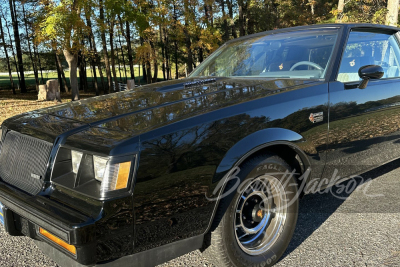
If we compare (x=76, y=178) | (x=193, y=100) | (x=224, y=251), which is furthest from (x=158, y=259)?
(x=193, y=100)

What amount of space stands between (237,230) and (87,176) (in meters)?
1.08

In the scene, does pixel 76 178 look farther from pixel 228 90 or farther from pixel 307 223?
pixel 307 223

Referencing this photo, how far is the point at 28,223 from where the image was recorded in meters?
1.92

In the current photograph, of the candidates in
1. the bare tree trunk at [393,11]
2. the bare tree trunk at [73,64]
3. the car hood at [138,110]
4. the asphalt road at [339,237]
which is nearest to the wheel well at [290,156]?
the car hood at [138,110]

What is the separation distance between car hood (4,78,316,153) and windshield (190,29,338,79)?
0.29 m

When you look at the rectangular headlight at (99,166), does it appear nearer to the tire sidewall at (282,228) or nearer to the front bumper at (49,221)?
the front bumper at (49,221)

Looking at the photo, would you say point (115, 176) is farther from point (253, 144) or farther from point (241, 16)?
point (241, 16)

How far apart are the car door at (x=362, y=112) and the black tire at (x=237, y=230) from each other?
0.50m

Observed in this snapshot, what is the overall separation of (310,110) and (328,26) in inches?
46.9

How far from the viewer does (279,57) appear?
3.37 metres

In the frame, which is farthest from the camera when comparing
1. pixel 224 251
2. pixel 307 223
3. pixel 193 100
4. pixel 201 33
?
pixel 201 33

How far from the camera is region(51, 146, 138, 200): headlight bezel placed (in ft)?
5.72

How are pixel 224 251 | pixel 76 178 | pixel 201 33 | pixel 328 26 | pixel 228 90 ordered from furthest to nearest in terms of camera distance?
1. pixel 201 33
2. pixel 328 26
3. pixel 228 90
4. pixel 224 251
5. pixel 76 178

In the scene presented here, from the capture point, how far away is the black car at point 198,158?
177 cm
